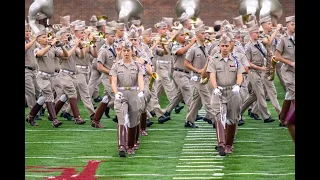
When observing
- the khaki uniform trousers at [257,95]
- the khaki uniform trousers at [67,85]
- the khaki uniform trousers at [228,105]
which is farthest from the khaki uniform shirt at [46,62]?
the khaki uniform trousers at [228,105]

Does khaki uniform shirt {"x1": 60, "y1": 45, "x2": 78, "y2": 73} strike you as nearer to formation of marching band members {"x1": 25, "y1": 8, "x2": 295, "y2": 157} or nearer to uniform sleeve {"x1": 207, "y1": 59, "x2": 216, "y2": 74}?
formation of marching band members {"x1": 25, "y1": 8, "x2": 295, "y2": 157}

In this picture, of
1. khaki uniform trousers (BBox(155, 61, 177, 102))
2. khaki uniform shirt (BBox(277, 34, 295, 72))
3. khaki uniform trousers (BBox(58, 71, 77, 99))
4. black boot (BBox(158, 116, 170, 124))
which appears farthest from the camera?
khaki uniform trousers (BBox(155, 61, 177, 102))

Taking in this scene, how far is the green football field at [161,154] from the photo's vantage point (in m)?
13.1

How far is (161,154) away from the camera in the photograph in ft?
49.9

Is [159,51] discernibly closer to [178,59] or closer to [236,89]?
[178,59]

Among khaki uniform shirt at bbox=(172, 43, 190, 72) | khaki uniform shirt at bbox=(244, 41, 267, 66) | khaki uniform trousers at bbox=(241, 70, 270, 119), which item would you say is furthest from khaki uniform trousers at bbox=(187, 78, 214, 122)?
khaki uniform shirt at bbox=(244, 41, 267, 66)

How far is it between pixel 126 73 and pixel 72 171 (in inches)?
82.6

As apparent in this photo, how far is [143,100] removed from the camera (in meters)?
15.6

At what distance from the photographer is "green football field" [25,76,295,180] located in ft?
42.8

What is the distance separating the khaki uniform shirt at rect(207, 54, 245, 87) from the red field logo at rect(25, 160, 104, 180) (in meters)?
2.09

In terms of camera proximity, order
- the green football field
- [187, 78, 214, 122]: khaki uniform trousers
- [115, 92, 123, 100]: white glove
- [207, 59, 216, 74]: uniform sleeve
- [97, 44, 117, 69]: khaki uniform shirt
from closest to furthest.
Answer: the green football field
[115, 92, 123, 100]: white glove
[207, 59, 216, 74]: uniform sleeve
[187, 78, 214, 122]: khaki uniform trousers
[97, 44, 117, 69]: khaki uniform shirt
